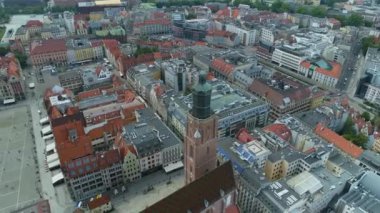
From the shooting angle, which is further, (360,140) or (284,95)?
(284,95)

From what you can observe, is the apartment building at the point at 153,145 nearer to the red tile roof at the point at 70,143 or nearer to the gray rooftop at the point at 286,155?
the red tile roof at the point at 70,143

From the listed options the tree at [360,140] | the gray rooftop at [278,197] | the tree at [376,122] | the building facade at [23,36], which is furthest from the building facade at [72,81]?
the tree at [376,122]

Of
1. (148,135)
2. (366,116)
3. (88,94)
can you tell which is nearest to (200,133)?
(148,135)

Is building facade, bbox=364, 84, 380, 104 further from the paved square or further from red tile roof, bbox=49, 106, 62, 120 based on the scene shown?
the paved square

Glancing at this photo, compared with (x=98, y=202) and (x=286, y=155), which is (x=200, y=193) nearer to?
(x=98, y=202)

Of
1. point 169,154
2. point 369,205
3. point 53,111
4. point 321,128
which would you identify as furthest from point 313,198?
point 53,111

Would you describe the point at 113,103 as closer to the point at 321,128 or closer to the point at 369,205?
the point at 321,128

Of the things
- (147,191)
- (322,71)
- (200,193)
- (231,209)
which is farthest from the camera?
(322,71)
